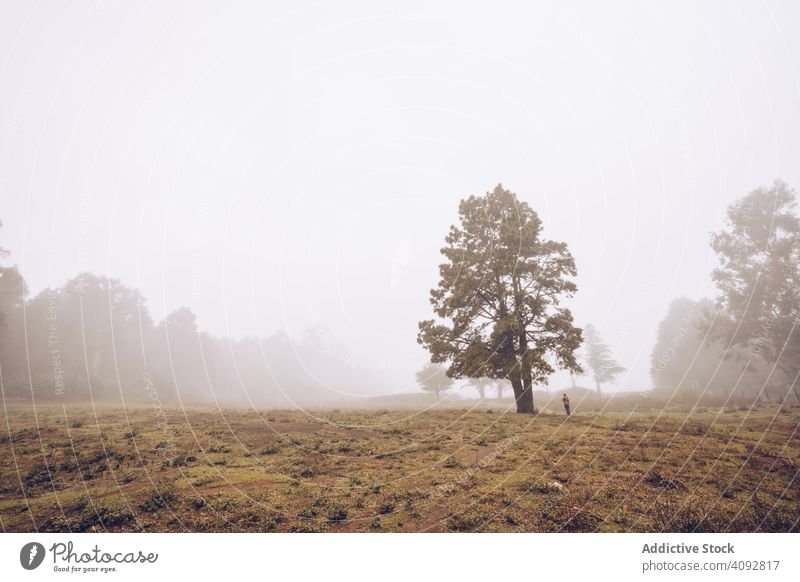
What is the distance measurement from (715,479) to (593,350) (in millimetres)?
67974

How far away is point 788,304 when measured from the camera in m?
26.1

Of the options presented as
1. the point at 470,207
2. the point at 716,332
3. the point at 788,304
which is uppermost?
the point at 470,207

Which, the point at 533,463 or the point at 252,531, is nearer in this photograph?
the point at 252,531

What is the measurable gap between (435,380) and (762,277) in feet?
141

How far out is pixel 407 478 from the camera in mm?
9992

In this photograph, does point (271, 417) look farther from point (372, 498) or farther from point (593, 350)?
point (593, 350)

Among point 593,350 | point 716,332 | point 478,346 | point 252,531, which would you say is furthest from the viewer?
point 593,350

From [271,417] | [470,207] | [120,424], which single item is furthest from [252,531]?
[470,207]

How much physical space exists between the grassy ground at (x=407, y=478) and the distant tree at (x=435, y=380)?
41.9 m
